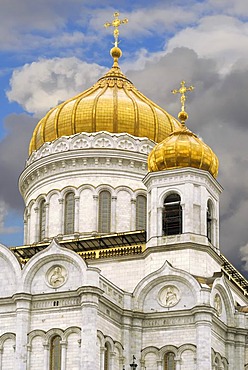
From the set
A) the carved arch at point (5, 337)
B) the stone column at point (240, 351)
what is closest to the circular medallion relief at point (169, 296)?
the stone column at point (240, 351)

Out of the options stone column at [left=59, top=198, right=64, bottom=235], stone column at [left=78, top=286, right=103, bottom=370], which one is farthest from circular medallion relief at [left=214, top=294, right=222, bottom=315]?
stone column at [left=59, top=198, right=64, bottom=235]

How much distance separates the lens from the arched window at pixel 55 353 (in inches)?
1960

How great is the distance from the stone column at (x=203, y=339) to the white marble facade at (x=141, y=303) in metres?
0.05

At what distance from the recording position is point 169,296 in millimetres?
52875

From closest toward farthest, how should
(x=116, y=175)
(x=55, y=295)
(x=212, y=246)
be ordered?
(x=55, y=295), (x=212, y=246), (x=116, y=175)

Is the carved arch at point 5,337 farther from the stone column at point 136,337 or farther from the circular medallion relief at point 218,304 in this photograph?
the circular medallion relief at point 218,304

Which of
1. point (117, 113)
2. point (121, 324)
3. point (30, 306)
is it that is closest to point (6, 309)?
point (30, 306)

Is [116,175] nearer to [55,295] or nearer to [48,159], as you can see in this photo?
[48,159]

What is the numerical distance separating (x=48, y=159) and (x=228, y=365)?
16037mm

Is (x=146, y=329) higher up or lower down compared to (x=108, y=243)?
lower down

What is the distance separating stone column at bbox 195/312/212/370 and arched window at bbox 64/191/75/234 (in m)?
11.3

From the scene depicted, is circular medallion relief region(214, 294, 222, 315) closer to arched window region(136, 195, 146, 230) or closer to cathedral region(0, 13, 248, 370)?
cathedral region(0, 13, 248, 370)

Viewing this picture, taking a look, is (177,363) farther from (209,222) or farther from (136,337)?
(209,222)

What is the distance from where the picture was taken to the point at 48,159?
204 ft
